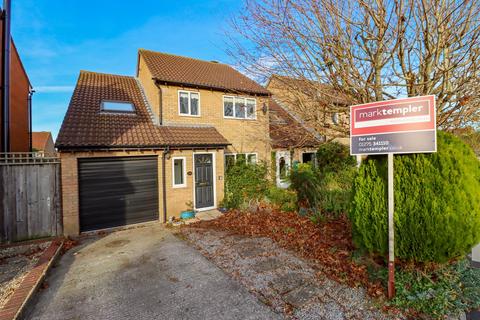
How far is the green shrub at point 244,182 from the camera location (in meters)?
10.2

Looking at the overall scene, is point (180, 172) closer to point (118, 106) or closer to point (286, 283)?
point (118, 106)

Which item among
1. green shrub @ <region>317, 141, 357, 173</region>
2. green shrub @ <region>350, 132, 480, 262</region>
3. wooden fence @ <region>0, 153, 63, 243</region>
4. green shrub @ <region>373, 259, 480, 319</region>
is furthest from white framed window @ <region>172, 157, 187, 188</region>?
green shrub @ <region>317, 141, 357, 173</region>

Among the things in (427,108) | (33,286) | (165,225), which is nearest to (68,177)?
(165,225)

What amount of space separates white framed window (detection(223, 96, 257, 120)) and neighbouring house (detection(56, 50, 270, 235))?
0.05 m

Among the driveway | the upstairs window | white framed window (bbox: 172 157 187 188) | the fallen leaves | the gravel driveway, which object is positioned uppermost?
the upstairs window

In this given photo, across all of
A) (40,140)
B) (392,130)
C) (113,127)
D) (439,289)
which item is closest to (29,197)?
(113,127)

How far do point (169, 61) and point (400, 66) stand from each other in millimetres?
10695

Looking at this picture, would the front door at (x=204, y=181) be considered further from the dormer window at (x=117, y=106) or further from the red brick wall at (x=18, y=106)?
the red brick wall at (x=18, y=106)

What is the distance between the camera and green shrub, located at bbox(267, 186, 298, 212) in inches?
342

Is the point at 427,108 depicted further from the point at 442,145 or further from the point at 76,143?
the point at 76,143

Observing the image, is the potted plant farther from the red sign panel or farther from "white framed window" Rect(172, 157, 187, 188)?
the red sign panel

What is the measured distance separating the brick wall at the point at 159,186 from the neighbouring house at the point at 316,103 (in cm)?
454

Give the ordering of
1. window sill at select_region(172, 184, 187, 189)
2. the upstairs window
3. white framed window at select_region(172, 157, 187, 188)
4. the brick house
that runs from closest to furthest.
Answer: window sill at select_region(172, 184, 187, 189) < white framed window at select_region(172, 157, 187, 188) < the brick house < the upstairs window

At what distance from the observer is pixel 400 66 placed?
5.11 m
